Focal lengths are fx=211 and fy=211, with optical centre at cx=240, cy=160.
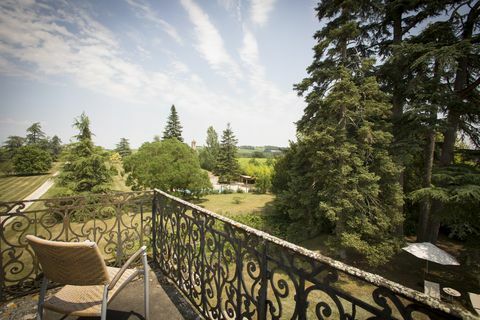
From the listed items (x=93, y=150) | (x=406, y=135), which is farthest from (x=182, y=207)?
(x=93, y=150)

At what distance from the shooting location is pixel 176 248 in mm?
3336

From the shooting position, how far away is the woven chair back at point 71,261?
5.17 ft

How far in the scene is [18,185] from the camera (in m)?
30.1

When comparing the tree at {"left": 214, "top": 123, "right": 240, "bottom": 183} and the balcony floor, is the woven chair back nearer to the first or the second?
the balcony floor

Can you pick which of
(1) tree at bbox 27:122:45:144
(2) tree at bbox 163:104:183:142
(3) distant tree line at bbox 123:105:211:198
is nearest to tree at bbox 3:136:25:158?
(1) tree at bbox 27:122:45:144

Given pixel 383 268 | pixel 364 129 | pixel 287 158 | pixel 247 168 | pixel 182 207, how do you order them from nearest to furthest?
1. pixel 182 207
2. pixel 364 129
3. pixel 383 268
4. pixel 287 158
5. pixel 247 168

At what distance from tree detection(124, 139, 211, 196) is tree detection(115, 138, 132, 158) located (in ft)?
142

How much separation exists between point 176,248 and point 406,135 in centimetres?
1044

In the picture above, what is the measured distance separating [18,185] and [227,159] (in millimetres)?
32065

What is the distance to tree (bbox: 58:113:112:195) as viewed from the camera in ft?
52.0

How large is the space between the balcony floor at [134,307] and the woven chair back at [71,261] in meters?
1.30

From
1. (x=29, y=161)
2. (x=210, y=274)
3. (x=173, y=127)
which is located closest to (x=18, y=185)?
(x=29, y=161)

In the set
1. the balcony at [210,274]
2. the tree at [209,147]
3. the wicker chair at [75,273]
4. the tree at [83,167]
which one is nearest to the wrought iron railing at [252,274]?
the balcony at [210,274]

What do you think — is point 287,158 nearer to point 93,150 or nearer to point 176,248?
point 176,248
